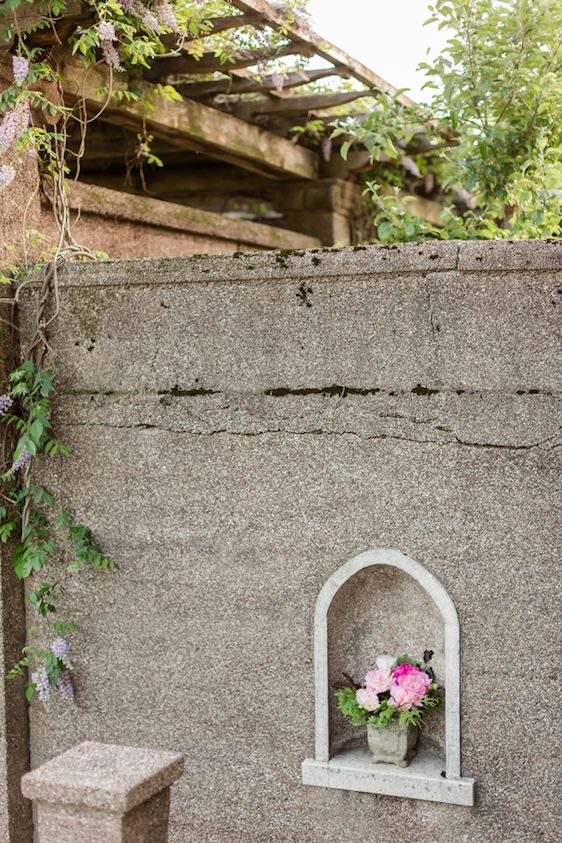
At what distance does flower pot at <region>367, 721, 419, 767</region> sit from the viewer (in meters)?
3.65

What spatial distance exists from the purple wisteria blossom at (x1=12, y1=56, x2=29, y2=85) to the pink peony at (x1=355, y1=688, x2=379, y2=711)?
119 inches

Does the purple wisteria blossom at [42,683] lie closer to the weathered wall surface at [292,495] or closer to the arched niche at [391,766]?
the weathered wall surface at [292,495]

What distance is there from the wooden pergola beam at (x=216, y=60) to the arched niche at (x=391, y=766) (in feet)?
9.75

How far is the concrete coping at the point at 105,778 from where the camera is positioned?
2682 mm

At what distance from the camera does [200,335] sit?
13.0 feet

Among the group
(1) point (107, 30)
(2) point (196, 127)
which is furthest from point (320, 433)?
(2) point (196, 127)

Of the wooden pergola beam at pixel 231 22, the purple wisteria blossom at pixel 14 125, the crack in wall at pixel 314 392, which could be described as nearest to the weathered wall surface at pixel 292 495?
the crack in wall at pixel 314 392

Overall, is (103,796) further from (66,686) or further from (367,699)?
(66,686)

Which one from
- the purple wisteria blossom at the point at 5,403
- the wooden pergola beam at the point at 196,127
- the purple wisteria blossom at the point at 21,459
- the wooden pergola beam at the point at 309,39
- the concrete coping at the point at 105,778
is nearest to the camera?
the concrete coping at the point at 105,778

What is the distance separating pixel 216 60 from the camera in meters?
5.21

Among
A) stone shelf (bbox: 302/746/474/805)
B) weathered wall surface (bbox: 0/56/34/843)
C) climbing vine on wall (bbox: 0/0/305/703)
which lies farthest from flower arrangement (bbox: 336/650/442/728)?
weathered wall surface (bbox: 0/56/34/843)

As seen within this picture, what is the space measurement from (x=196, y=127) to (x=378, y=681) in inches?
146

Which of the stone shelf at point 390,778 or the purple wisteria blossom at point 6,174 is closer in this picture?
the stone shelf at point 390,778

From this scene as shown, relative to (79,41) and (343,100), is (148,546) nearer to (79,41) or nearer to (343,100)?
(79,41)
